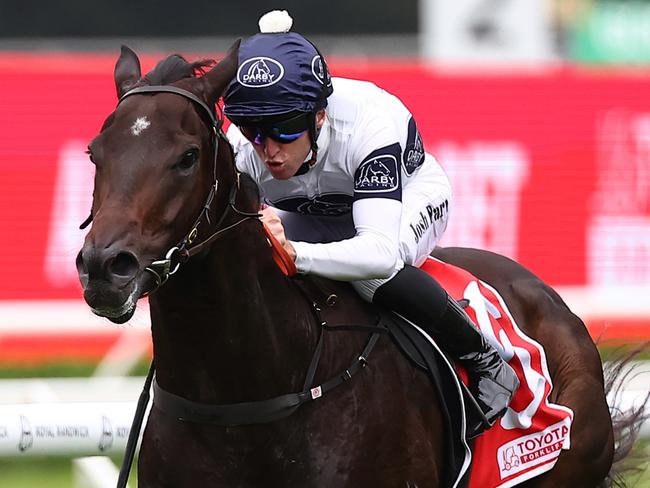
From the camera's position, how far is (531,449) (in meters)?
4.87

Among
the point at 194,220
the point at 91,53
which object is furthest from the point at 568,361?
the point at 91,53

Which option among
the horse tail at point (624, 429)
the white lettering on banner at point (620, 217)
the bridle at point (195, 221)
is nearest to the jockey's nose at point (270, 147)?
the bridle at point (195, 221)

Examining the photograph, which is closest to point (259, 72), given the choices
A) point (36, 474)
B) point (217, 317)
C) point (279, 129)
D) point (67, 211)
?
point (279, 129)

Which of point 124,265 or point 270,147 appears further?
point 270,147

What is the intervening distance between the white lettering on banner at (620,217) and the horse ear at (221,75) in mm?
6126

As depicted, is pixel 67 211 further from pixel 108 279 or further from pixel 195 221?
pixel 108 279

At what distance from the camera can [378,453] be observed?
13.5 feet

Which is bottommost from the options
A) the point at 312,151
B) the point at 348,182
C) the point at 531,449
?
the point at 531,449

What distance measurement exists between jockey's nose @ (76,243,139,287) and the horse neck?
0.38 meters

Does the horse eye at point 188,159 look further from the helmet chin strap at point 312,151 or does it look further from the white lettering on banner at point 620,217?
the white lettering on banner at point 620,217

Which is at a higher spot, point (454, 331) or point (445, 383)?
point (454, 331)

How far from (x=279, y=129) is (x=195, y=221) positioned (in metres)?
0.54

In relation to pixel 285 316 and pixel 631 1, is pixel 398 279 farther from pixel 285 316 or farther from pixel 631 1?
pixel 631 1

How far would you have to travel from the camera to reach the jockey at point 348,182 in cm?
404
